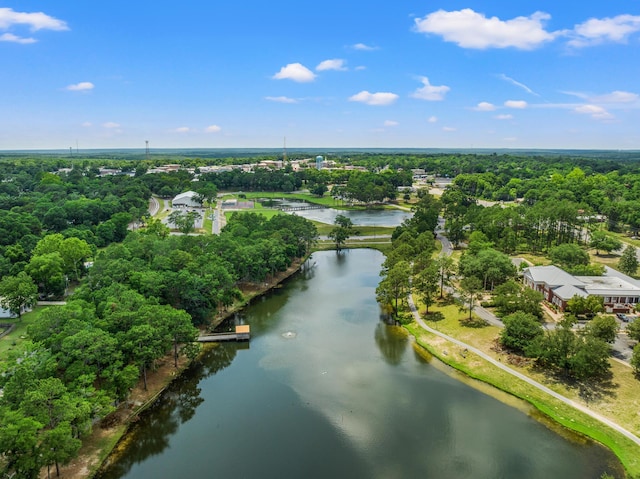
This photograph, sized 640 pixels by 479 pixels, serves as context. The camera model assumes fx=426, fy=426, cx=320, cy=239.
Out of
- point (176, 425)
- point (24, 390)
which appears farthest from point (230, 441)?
point (24, 390)

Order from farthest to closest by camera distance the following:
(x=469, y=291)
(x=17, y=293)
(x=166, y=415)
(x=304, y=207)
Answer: (x=304, y=207), (x=469, y=291), (x=17, y=293), (x=166, y=415)

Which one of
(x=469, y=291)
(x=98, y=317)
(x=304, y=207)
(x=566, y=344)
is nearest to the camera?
(x=566, y=344)

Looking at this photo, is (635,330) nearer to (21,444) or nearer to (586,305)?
(586,305)

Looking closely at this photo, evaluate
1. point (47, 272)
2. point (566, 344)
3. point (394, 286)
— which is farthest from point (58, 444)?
point (566, 344)

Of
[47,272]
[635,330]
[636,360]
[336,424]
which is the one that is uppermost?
[47,272]

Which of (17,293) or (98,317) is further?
(17,293)

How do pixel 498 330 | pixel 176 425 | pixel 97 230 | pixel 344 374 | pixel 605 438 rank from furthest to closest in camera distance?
pixel 97 230 → pixel 498 330 → pixel 344 374 → pixel 176 425 → pixel 605 438

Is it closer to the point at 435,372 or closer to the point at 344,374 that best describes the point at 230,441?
the point at 344,374
